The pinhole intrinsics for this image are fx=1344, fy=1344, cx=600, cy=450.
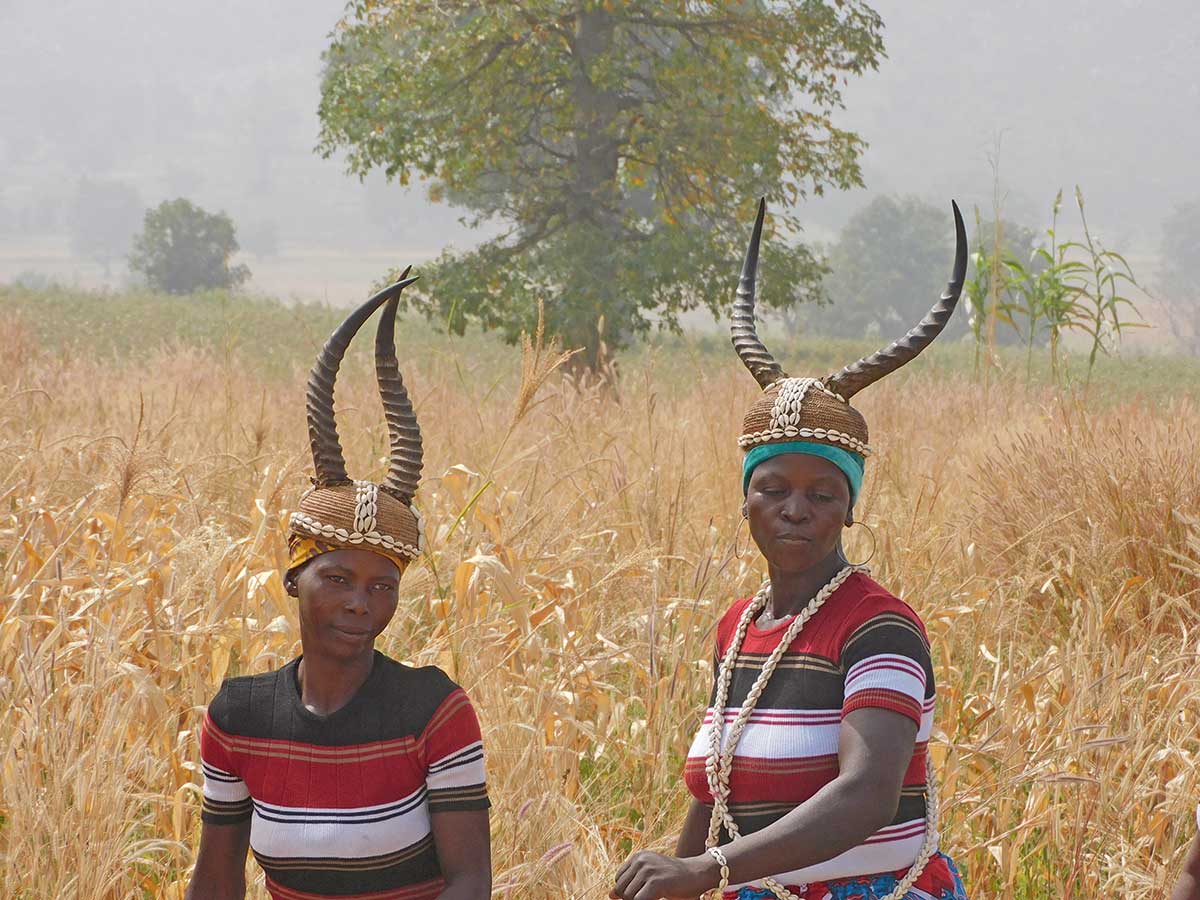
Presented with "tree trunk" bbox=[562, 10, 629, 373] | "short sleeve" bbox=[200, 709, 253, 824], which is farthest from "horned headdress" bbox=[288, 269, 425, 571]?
"tree trunk" bbox=[562, 10, 629, 373]

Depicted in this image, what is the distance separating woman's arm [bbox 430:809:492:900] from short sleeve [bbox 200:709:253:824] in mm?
349

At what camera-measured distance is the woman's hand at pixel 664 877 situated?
6.37ft

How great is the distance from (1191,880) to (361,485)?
1455 millimetres

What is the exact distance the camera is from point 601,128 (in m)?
15.6

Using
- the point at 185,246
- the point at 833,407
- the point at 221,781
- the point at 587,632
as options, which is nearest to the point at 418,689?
the point at 221,781

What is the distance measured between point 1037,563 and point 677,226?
9.63 metres

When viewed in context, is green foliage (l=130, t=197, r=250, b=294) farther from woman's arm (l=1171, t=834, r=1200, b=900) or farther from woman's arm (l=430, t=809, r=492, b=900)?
woman's arm (l=1171, t=834, r=1200, b=900)

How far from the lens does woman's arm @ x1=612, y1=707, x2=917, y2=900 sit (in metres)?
1.96

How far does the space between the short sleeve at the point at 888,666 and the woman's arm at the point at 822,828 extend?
0.03m

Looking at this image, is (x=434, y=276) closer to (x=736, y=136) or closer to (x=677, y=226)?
(x=677, y=226)

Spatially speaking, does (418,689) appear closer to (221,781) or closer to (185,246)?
(221,781)

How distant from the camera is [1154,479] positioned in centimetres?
542

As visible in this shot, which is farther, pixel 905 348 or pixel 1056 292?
pixel 1056 292

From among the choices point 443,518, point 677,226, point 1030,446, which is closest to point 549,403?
point 443,518
